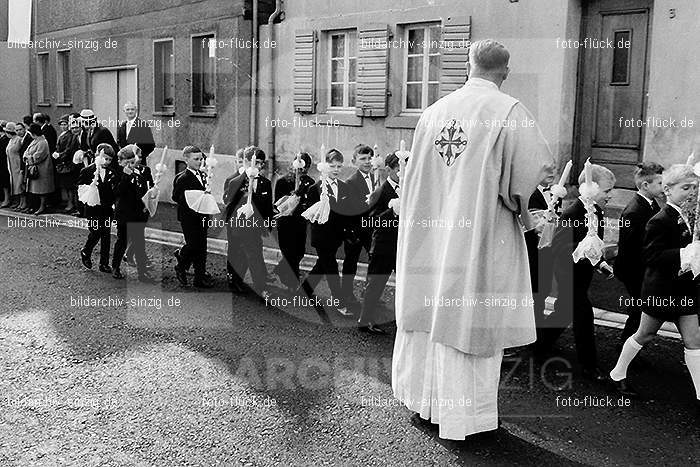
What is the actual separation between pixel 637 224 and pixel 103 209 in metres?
6.63

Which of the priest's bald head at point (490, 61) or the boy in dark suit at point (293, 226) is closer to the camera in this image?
the priest's bald head at point (490, 61)

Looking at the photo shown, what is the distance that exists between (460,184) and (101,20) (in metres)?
19.2

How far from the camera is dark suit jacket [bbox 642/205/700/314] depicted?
18.1 feet

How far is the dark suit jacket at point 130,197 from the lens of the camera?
10008 mm

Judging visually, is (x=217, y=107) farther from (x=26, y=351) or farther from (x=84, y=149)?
(x=26, y=351)

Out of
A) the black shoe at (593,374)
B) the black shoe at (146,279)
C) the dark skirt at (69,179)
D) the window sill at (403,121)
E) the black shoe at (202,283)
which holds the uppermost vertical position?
the window sill at (403,121)

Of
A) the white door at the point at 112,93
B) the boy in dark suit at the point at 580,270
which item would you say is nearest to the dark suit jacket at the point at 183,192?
the boy in dark suit at the point at 580,270

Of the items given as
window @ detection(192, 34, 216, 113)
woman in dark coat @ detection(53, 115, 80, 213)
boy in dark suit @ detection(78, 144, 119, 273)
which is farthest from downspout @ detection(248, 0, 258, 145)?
boy in dark suit @ detection(78, 144, 119, 273)

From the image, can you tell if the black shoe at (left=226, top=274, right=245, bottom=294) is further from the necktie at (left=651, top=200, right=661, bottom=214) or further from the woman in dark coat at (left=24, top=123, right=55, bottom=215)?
the woman in dark coat at (left=24, top=123, right=55, bottom=215)

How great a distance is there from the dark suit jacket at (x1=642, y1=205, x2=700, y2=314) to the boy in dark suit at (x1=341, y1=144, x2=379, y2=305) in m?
3.34

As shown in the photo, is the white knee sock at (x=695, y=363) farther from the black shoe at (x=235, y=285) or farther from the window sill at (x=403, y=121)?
the window sill at (x=403, y=121)

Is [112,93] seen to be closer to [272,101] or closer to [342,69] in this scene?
[272,101]

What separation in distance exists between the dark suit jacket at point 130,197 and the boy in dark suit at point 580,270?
5.39m

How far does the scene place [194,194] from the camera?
9.33 m
